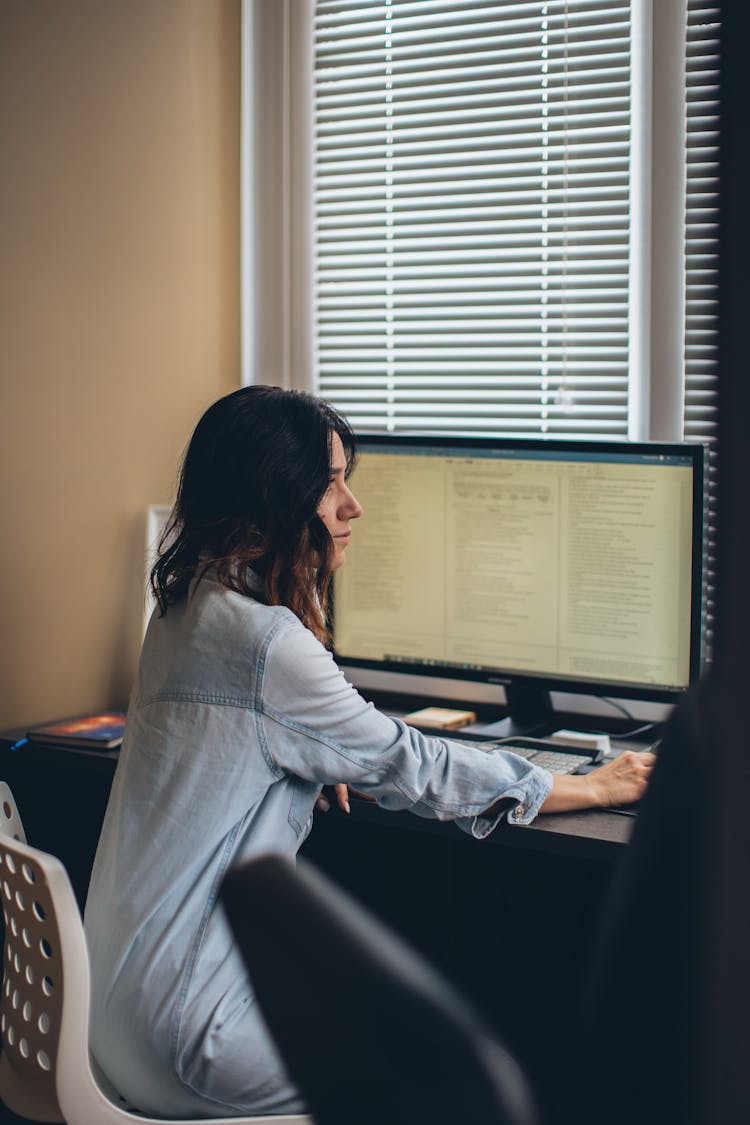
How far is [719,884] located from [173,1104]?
1093mm

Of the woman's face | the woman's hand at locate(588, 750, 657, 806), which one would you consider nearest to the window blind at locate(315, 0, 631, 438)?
the woman's face

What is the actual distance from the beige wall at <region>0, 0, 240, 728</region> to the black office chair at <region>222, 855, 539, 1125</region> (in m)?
1.92

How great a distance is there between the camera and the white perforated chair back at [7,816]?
1.44 m

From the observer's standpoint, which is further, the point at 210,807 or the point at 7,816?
the point at 7,816

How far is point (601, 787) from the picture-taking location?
59.9 inches

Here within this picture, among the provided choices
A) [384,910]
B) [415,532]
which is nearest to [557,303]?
[415,532]

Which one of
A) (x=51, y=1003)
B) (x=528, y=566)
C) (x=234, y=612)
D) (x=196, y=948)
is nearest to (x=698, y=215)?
(x=528, y=566)

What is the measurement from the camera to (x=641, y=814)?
466mm

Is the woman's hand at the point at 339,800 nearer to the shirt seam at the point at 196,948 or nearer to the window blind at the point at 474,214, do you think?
the shirt seam at the point at 196,948

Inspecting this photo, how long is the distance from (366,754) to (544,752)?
0.49 m

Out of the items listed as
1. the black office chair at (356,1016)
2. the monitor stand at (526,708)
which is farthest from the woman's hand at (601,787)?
the black office chair at (356,1016)

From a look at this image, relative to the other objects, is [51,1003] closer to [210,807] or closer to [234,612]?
[210,807]

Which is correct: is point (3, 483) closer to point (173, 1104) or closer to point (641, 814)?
point (173, 1104)

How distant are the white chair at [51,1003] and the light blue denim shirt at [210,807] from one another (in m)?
0.05
